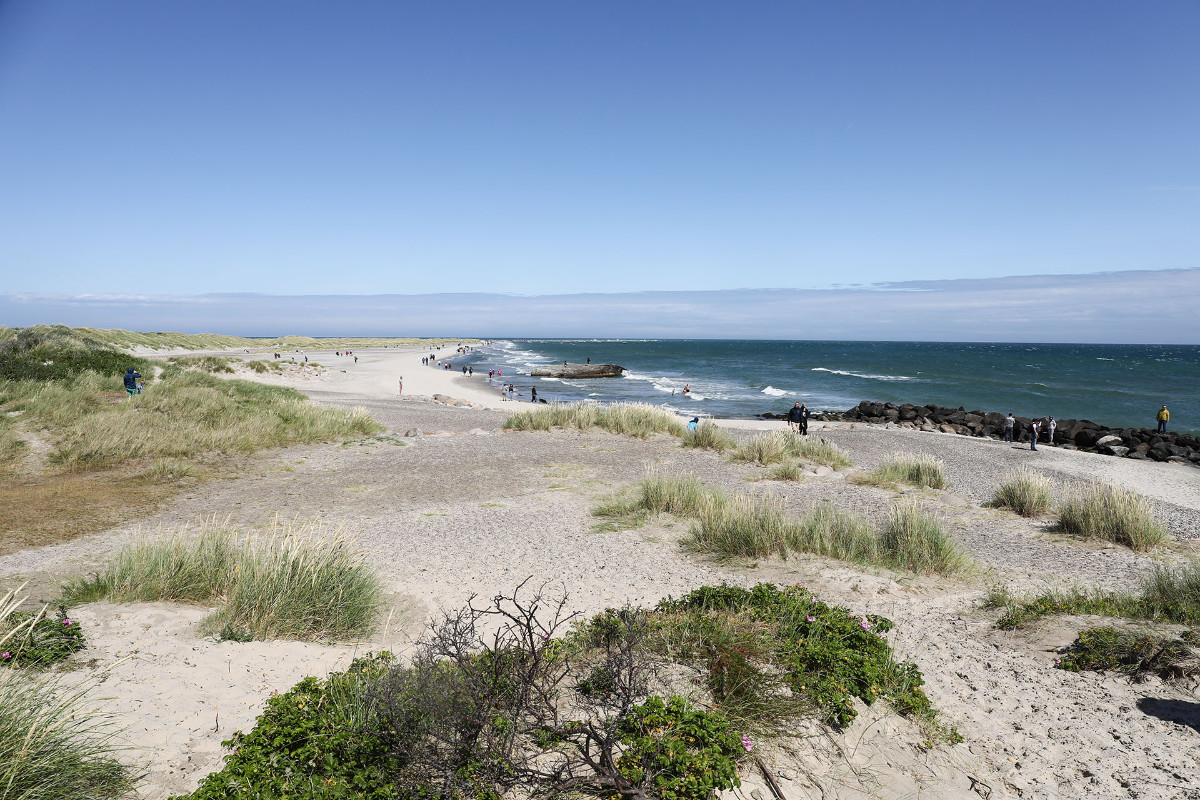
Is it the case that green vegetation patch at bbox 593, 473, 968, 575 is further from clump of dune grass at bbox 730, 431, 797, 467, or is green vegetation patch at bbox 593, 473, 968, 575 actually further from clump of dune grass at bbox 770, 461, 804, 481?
clump of dune grass at bbox 730, 431, 797, 467

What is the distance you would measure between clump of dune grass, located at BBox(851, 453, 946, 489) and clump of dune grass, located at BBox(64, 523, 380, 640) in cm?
1111

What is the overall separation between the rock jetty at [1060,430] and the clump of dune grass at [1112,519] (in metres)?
19.4

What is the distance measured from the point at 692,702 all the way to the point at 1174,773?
121 inches

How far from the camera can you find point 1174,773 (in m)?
3.74

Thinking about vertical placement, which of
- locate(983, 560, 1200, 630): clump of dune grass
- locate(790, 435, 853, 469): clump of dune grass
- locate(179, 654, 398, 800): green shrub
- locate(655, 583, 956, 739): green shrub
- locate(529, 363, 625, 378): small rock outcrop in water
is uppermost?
locate(179, 654, 398, 800): green shrub

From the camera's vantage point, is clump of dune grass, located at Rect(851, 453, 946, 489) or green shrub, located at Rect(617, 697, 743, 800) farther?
clump of dune grass, located at Rect(851, 453, 946, 489)

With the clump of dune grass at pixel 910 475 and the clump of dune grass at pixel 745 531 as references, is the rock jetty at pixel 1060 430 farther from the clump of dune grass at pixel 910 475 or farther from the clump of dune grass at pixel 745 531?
the clump of dune grass at pixel 745 531

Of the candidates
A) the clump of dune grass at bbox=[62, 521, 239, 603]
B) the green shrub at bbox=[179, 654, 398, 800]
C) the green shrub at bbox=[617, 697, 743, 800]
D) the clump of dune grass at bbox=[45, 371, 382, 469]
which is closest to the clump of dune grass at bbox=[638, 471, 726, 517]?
the clump of dune grass at bbox=[62, 521, 239, 603]

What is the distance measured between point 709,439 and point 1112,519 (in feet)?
31.6

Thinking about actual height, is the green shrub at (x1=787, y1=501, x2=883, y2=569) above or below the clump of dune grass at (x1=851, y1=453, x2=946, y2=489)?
above

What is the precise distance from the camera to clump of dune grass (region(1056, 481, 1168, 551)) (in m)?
9.12

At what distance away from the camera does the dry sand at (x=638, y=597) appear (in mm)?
3791

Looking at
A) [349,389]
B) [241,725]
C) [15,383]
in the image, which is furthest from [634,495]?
[349,389]

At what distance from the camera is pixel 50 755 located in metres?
3.03
